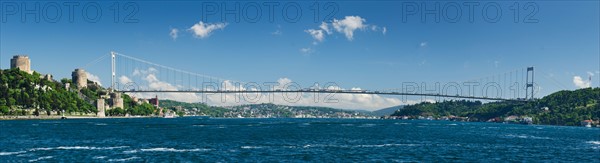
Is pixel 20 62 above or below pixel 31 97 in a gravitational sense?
above

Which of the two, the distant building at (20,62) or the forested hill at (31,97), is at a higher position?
the distant building at (20,62)

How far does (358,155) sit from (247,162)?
435 inches

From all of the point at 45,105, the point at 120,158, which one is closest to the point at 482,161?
the point at 120,158

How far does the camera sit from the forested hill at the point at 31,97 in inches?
5738

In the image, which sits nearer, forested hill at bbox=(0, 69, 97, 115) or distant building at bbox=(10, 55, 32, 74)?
forested hill at bbox=(0, 69, 97, 115)

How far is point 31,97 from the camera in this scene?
152m

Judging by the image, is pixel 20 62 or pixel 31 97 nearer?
pixel 31 97

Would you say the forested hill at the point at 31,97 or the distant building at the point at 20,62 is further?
the distant building at the point at 20,62

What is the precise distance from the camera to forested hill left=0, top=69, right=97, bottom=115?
146 m

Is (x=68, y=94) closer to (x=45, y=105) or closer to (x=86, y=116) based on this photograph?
(x=86, y=116)

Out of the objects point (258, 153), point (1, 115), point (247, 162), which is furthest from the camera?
point (1, 115)

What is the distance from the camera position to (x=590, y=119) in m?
169

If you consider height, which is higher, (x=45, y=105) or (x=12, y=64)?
(x=12, y=64)

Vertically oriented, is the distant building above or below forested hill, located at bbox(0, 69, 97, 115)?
above
